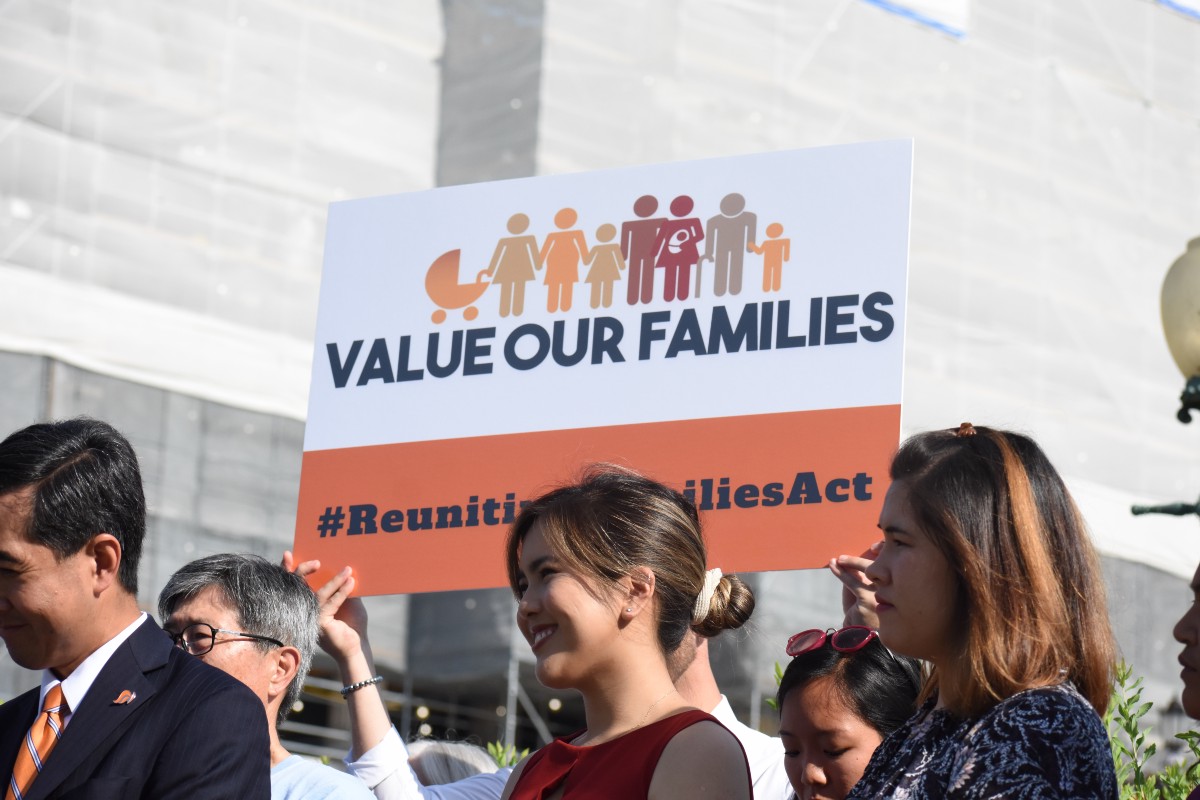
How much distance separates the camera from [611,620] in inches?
106

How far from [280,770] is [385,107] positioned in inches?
466

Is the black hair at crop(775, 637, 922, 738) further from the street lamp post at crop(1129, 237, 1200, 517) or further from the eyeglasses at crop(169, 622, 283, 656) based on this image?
the street lamp post at crop(1129, 237, 1200, 517)

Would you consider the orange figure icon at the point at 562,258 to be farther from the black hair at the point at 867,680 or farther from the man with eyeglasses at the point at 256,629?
the black hair at the point at 867,680

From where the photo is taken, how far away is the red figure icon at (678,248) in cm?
398

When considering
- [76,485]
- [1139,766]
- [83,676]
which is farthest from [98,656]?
[1139,766]

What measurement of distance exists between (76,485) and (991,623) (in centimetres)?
132

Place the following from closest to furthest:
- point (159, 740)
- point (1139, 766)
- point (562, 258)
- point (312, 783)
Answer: point (159, 740) → point (312, 783) → point (1139, 766) → point (562, 258)

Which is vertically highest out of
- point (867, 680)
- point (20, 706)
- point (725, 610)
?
point (725, 610)

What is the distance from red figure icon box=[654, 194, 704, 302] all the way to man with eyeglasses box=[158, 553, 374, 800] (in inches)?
37.8

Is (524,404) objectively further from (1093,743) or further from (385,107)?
(385,107)

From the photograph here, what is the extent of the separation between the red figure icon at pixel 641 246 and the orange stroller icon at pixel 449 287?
12.8 inches

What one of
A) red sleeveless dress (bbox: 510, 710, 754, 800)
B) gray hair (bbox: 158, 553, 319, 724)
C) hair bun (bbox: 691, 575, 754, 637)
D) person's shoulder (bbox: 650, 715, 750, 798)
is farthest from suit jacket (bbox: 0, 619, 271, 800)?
hair bun (bbox: 691, 575, 754, 637)

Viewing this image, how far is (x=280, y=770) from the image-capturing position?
3480 millimetres

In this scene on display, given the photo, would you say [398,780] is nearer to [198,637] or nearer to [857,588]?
[198,637]
